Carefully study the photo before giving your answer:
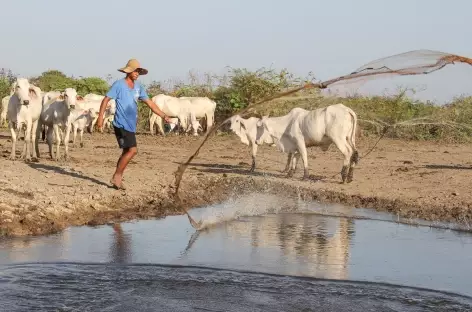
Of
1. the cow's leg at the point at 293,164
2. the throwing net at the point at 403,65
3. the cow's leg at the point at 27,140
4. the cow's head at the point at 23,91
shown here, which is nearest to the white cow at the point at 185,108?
A: the cow's leg at the point at 27,140

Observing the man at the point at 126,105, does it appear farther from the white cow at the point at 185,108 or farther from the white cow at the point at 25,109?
the white cow at the point at 185,108

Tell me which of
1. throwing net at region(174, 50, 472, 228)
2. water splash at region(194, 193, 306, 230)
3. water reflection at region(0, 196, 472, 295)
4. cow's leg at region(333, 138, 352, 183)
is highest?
throwing net at region(174, 50, 472, 228)

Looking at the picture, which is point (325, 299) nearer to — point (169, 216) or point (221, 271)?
point (221, 271)

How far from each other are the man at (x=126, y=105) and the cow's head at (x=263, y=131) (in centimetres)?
497

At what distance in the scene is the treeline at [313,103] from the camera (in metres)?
11.2

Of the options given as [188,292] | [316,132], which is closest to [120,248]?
[188,292]

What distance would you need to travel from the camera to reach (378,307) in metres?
7.49

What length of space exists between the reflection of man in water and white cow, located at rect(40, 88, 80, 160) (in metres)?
7.86

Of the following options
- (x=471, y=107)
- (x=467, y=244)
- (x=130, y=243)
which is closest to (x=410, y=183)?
(x=471, y=107)

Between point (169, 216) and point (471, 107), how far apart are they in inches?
224

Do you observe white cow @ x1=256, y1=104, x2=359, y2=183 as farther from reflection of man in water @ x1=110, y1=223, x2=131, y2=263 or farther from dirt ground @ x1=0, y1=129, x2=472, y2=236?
reflection of man in water @ x1=110, y1=223, x2=131, y2=263

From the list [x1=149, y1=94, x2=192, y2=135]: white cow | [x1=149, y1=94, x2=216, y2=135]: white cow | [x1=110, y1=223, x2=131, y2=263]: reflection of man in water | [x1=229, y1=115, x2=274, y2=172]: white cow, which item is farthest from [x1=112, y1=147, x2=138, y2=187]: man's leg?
[x1=149, y1=94, x2=216, y2=135]: white cow

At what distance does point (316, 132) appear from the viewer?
17.4m

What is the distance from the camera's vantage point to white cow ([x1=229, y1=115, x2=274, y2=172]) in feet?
61.6
